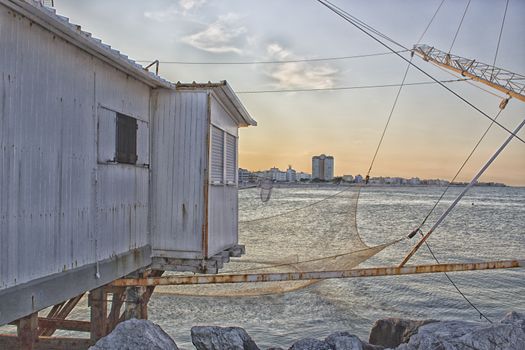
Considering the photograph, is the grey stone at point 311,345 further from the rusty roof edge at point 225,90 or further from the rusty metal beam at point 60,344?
the rusty roof edge at point 225,90

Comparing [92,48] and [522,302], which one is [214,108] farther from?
[522,302]

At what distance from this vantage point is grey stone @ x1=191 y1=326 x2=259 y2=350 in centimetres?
1002

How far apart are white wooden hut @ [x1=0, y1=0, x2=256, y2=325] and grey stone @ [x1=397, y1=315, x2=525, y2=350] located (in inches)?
187

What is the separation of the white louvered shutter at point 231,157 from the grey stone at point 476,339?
6.01 metres

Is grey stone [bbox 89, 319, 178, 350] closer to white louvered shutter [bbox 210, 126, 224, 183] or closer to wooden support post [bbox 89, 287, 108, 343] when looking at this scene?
wooden support post [bbox 89, 287, 108, 343]

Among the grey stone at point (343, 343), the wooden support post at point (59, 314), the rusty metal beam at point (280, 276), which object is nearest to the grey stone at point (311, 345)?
the grey stone at point (343, 343)

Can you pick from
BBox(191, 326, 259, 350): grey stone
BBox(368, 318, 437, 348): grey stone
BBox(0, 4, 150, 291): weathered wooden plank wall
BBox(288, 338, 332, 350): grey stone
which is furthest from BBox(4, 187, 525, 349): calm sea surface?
Result: BBox(0, 4, 150, 291): weathered wooden plank wall

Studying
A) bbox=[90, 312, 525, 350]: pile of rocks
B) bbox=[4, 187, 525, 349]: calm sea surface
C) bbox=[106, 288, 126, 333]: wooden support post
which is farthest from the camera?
bbox=[4, 187, 525, 349]: calm sea surface

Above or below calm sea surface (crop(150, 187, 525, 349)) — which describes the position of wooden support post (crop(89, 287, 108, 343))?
above

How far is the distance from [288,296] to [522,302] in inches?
437

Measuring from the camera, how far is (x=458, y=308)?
70.9ft

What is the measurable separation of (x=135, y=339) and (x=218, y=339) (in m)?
2.03

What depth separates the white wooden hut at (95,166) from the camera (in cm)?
655

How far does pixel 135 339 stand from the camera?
8.71 meters
